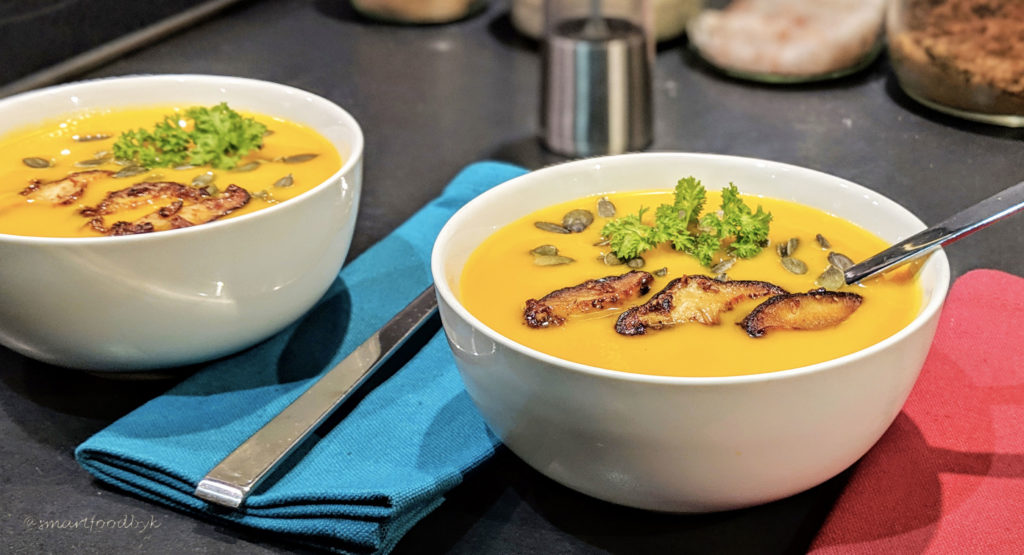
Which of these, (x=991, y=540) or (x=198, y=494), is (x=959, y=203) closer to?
(x=991, y=540)

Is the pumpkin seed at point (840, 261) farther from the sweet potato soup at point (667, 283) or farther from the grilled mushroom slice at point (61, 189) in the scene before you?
the grilled mushroom slice at point (61, 189)

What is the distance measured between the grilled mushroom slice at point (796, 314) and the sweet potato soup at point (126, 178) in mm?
610

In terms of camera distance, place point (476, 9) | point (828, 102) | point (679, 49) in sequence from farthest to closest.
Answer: point (476, 9) → point (679, 49) → point (828, 102)

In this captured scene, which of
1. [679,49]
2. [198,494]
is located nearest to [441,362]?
[198,494]

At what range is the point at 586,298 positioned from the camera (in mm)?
958

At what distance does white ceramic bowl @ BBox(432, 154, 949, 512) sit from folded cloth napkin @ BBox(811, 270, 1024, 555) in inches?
2.6

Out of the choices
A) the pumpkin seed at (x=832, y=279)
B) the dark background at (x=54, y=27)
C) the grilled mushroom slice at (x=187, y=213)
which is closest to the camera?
the pumpkin seed at (x=832, y=279)

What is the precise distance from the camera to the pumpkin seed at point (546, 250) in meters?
1.07

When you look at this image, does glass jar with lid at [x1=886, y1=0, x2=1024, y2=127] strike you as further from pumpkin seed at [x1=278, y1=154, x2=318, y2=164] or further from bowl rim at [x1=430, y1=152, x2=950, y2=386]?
pumpkin seed at [x1=278, y1=154, x2=318, y2=164]

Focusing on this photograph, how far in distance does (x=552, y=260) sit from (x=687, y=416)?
1.08 ft

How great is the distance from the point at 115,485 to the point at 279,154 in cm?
52

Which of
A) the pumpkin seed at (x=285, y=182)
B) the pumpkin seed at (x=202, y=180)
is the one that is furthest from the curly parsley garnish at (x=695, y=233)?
the pumpkin seed at (x=202, y=180)

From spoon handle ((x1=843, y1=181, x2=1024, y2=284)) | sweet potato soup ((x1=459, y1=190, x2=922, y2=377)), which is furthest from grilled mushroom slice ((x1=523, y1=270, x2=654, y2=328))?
spoon handle ((x1=843, y1=181, x2=1024, y2=284))

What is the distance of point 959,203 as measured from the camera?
65.4 inches
